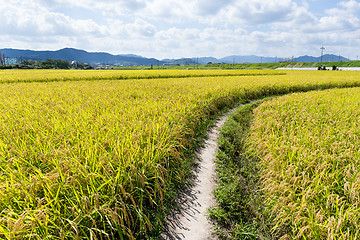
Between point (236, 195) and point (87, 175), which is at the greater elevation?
point (87, 175)

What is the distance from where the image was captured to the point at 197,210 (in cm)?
347

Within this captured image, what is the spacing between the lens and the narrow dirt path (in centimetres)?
299

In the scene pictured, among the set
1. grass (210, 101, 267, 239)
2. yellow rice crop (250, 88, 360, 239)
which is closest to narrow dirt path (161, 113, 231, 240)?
grass (210, 101, 267, 239)

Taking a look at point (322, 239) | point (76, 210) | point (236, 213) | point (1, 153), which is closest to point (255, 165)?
point (236, 213)

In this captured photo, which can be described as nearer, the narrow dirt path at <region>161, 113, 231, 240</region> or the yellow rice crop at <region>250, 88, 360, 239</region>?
the yellow rice crop at <region>250, 88, 360, 239</region>

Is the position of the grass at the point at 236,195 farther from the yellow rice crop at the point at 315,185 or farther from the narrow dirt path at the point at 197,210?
the yellow rice crop at the point at 315,185

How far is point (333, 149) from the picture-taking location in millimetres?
3814

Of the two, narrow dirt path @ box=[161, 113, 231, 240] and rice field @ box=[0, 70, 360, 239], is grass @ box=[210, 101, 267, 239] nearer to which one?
narrow dirt path @ box=[161, 113, 231, 240]

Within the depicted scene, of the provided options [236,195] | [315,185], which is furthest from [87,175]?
[315,185]

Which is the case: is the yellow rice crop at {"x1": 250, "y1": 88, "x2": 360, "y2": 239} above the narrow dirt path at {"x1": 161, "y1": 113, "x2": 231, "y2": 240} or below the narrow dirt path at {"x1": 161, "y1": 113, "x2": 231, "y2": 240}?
above

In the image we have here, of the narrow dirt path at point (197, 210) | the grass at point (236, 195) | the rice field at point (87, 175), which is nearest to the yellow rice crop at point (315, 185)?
the grass at point (236, 195)

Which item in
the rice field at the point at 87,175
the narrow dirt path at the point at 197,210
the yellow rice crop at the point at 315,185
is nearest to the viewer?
the rice field at the point at 87,175

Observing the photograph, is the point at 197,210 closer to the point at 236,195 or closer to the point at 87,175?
the point at 236,195

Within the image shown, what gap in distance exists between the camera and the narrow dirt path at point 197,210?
9.82 feet
